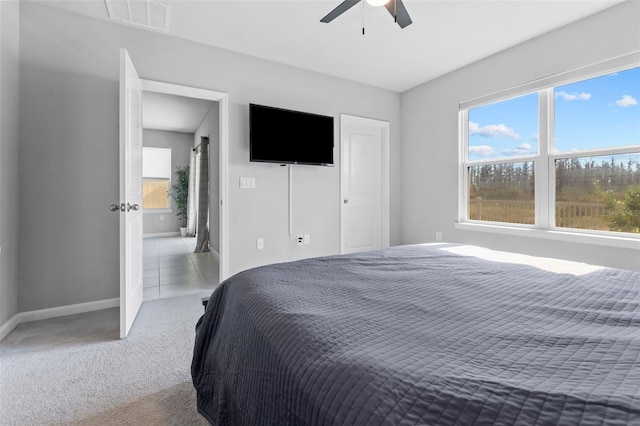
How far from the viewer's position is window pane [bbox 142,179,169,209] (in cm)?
755

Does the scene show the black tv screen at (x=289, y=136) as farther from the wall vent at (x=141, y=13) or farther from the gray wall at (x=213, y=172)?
the gray wall at (x=213, y=172)

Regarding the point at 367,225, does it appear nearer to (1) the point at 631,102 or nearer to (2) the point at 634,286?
(1) the point at 631,102

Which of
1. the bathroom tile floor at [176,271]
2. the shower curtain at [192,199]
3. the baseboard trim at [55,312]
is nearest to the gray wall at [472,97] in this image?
the bathroom tile floor at [176,271]

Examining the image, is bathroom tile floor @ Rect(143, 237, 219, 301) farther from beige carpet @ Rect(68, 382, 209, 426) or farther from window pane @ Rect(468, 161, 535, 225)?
window pane @ Rect(468, 161, 535, 225)

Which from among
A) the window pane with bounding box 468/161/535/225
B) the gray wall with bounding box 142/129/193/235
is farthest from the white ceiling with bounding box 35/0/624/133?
the gray wall with bounding box 142/129/193/235

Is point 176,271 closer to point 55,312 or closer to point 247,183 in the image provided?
point 55,312

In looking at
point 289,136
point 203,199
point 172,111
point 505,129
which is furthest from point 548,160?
point 172,111

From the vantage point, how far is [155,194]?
7641 mm

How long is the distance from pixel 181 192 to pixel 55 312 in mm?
5161

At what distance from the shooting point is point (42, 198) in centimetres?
Answer: 255

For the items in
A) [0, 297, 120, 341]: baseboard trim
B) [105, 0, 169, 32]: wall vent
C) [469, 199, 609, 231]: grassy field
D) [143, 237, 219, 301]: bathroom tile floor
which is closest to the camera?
[0, 297, 120, 341]: baseboard trim

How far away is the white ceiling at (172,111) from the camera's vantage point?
4949mm

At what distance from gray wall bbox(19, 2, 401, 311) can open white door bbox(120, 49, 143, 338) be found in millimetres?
264

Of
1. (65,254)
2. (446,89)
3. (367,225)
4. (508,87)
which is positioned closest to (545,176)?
(508,87)
